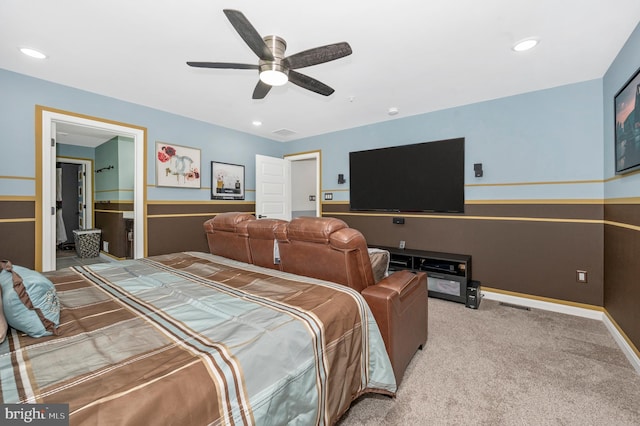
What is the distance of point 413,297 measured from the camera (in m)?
1.96

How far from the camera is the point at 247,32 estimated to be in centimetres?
173

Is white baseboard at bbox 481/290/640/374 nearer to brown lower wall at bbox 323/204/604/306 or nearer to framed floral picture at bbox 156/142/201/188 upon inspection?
brown lower wall at bbox 323/204/604/306

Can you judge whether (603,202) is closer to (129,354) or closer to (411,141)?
(411,141)

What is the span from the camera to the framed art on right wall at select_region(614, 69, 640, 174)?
2066mm

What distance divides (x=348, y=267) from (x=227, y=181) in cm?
367

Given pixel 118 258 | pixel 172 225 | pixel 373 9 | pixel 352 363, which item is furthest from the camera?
pixel 118 258

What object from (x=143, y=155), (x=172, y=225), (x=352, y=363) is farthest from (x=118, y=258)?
(x=352, y=363)

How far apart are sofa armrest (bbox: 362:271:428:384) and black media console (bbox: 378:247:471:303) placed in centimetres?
147

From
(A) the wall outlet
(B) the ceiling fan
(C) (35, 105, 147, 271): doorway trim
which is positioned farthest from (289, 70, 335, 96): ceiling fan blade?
(A) the wall outlet

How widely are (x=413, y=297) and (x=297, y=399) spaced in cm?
115

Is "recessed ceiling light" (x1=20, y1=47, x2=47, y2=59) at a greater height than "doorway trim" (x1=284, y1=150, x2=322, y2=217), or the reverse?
"recessed ceiling light" (x1=20, y1=47, x2=47, y2=59)

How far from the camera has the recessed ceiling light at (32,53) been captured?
7.95 feet

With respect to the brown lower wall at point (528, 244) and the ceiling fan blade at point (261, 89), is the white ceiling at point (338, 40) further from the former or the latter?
the brown lower wall at point (528, 244)
